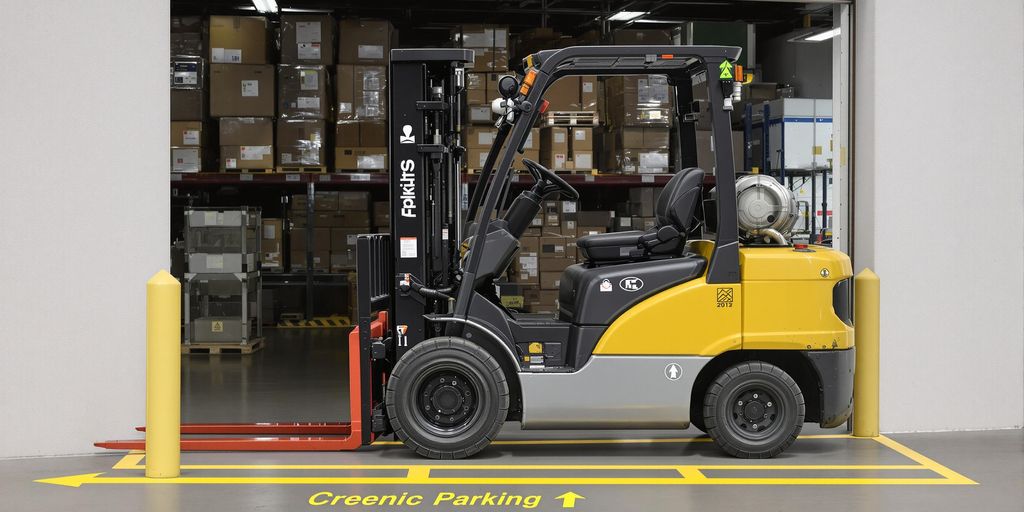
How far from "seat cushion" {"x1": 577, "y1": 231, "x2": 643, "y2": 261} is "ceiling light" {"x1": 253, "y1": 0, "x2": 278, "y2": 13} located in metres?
9.18

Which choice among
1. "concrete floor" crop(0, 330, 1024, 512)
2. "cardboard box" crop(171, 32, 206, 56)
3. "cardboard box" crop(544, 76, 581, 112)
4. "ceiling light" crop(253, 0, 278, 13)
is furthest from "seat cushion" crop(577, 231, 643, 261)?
"ceiling light" crop(253, 0, 278, 13)

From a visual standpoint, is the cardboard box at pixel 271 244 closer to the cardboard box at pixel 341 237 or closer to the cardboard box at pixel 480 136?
the cardboard box at pixel 341 237

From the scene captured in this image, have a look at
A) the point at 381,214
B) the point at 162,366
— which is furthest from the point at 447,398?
the point at 381,214

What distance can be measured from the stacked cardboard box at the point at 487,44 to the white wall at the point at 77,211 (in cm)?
694

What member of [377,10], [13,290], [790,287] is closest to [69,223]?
[13,290]

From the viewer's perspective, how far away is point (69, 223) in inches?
241

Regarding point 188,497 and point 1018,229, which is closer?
point 188,497

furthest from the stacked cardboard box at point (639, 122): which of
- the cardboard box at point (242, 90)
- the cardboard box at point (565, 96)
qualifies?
the cardboard box at point (242, 90)

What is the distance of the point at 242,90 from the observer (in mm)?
13039

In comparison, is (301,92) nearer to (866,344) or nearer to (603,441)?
(603,441)

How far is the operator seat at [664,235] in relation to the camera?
593cm

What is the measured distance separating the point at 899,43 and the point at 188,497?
5.16 meters

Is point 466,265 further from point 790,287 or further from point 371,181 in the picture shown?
point 371,181

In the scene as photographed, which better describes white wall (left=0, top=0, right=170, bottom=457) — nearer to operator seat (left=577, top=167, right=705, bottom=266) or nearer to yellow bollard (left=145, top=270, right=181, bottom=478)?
yellow bollard (left=145, top=270, right=181, bottom=478)
